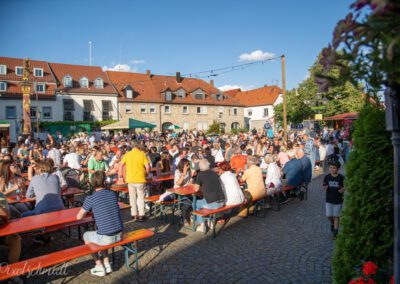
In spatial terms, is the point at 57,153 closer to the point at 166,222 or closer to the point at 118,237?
the point at 166,222

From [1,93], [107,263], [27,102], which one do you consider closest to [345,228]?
[107,263]

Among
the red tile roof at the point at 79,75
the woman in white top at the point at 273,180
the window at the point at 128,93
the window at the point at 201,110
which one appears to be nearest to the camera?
the woman in white top at the point at 273,180

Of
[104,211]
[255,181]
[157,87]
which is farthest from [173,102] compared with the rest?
[104,211]

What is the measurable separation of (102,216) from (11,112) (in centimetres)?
3655

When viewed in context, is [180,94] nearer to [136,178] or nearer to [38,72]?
[38,72]

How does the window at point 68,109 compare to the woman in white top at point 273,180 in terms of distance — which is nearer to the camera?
the woman in white top at point 273,180

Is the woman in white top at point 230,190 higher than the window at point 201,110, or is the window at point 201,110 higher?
the window at point 201,110

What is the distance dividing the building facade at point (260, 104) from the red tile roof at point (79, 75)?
25844 mm

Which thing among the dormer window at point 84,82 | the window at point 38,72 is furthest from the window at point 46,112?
the dormer window at point 84,82

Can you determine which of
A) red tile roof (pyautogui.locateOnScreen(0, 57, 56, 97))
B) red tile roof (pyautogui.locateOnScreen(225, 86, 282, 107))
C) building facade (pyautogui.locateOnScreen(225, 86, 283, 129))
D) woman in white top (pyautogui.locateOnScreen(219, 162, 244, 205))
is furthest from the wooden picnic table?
red tile roof (pyautogui.locateOnScreen(225, 86, 282, 107))

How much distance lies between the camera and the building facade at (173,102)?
4206cm

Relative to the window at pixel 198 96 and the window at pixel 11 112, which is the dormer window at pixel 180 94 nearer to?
the window at pixel 198 96

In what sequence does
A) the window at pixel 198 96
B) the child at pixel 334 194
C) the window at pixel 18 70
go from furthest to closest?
1. the window at pixel 198 96
2. the window at pixel 18 70
3. the child at pixel 334 194

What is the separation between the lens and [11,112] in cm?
3506
